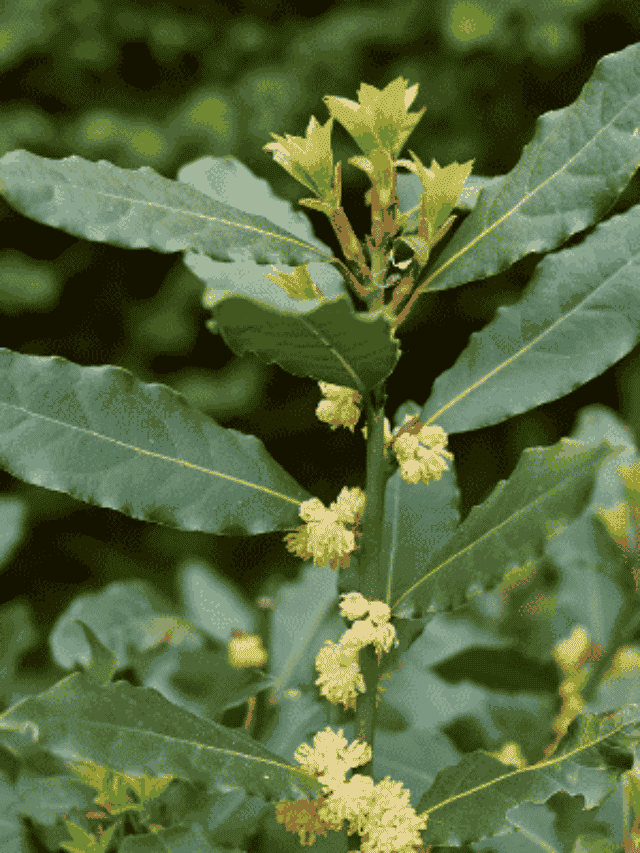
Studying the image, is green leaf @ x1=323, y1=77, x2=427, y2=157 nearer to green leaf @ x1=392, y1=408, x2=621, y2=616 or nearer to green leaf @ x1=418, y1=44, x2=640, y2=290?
green leaf @ x1=418, y1=44, x2=640, y2=290

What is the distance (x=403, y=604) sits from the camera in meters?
0.58

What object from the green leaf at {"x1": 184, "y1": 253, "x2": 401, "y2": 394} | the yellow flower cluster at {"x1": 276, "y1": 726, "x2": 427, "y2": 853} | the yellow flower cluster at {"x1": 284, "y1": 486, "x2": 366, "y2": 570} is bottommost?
the yellow flower cluster at {"x1": 276, "y1": 726, "x2": 427, "y2": 853}

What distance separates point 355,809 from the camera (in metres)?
0.56

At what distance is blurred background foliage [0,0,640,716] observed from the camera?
1845mm

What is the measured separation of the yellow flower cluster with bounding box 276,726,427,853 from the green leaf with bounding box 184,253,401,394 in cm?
23

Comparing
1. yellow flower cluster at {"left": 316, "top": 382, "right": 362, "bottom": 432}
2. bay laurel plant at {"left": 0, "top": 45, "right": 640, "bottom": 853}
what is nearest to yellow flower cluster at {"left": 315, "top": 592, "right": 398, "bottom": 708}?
bay laurel plant at {"left": 0, "top": 45, "right": 640, "bottom": 853}

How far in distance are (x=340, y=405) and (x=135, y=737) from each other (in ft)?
0.78

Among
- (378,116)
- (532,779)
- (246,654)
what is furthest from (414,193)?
(246,654)

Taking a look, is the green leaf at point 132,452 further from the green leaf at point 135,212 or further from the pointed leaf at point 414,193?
the pointed leaf at point 414,193

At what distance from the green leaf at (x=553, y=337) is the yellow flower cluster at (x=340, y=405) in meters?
0.05

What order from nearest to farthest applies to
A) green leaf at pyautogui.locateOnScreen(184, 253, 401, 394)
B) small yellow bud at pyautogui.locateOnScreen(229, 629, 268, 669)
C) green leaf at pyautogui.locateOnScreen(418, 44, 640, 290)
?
green leaf at pyautogui.locateOnScreen(184, 253, 401, 394)
green leaf at pyautogui.locateOnScreen(418, 44, 640, 290)
small yellow bud at pyautogui.locateOnScreen(229, 629, 268, 669)

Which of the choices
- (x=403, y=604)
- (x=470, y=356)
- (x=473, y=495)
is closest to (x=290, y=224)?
(x=470, y=356)

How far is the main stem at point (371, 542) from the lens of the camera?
1.86ft

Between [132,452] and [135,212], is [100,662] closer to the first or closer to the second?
[132,452]
